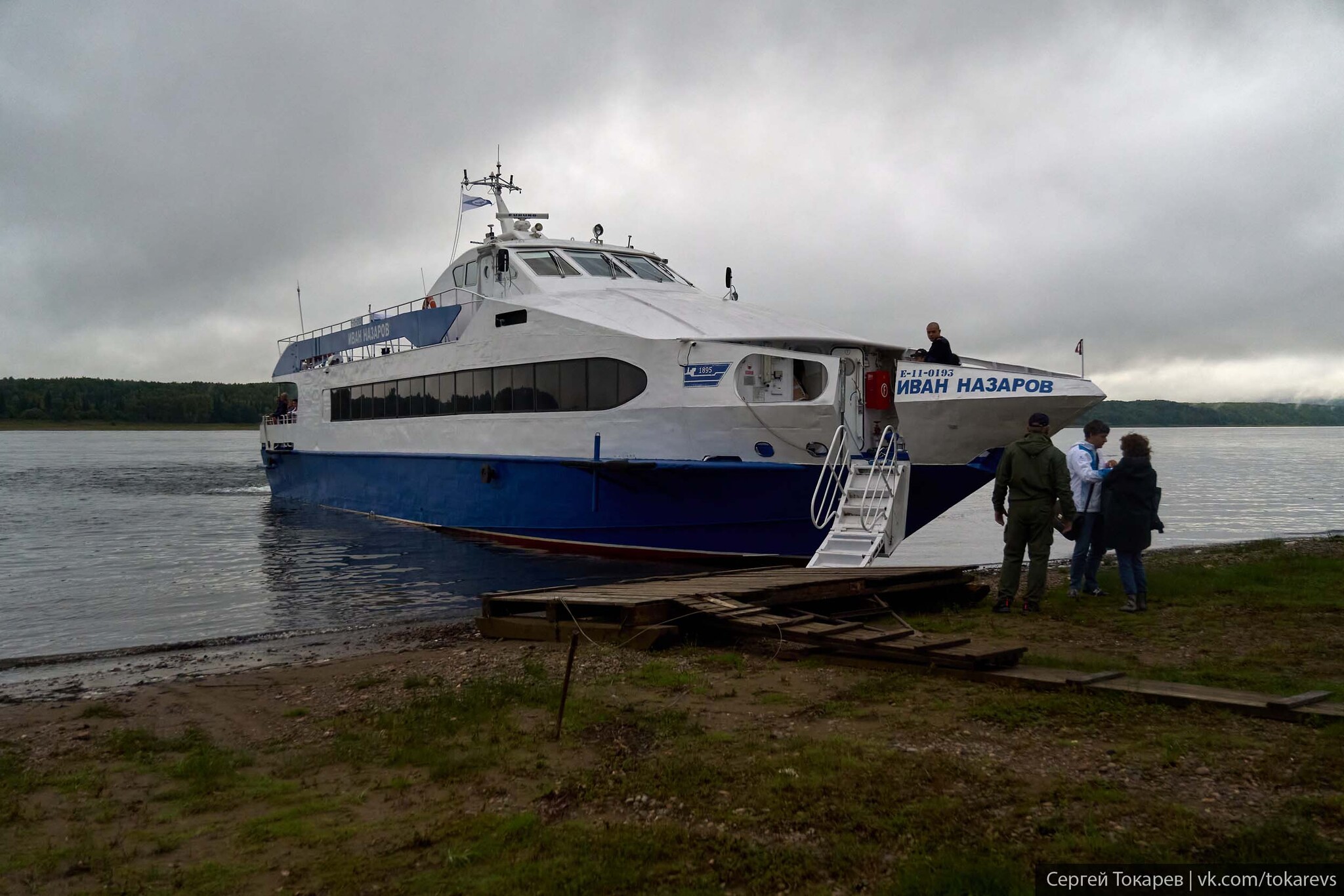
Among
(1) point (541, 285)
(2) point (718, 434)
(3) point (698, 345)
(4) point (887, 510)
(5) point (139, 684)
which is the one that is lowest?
(5) point (139, 684)

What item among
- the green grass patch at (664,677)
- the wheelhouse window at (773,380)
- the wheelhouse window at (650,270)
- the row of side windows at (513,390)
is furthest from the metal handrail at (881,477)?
the wheelhouse window at (650,270)

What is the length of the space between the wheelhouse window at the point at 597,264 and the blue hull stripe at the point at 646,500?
11.7 ft

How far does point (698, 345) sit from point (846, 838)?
29.7ft

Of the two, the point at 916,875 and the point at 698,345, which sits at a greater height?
the point at 698,345

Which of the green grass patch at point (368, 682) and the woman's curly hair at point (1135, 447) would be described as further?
the woman's curly hair at point (1135, 447)

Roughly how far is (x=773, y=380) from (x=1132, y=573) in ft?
16.8

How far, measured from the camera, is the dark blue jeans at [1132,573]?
7594 mm

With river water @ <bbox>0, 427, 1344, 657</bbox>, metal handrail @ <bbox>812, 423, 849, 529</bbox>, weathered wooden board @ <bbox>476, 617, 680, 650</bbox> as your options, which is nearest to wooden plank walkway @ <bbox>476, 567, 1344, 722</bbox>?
weathered wooden board @ <bbox>476, 617, 680, 650</bbox>

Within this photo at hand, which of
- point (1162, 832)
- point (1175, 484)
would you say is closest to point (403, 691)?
point (1162, 832)

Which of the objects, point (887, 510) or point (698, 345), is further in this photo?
point (698, 345)

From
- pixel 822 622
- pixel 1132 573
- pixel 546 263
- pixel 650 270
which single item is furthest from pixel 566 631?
pixel 650 270

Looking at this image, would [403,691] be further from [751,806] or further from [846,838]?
[846,838]

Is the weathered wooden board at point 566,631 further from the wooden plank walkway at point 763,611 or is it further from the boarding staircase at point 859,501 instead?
the boarding staircase at point 859,501

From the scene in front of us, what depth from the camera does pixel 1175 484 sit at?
114 feet
